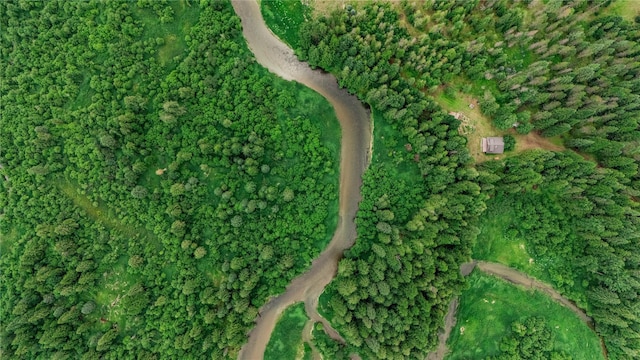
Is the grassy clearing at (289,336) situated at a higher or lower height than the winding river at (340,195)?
lower

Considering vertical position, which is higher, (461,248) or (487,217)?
(487,217)

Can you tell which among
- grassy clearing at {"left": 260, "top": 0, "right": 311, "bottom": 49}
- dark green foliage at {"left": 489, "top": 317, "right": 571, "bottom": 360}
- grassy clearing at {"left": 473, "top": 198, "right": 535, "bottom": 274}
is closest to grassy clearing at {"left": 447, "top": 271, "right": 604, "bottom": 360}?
dark green foliage at {"left": 489, "top": 317, "right": 571, "bottom": 360}

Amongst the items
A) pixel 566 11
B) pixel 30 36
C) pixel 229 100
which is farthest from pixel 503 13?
pixel 30 36

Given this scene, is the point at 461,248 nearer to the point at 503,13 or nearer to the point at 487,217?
the point at 487,217

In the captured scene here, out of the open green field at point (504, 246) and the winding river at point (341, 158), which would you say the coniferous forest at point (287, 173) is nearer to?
the open green field at point (504, 246)

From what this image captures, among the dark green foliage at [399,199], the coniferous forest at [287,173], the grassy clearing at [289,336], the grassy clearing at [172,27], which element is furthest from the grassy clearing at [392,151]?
the grassy clearing at [172,27]

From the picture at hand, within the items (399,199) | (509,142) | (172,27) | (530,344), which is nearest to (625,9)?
(509,142)
